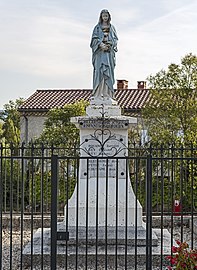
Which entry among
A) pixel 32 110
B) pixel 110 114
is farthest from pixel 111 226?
pixel 32 110

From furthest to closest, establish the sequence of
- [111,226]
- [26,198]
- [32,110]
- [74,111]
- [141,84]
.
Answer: [141,84], [32,110], [74,111], [26,198], [111,226]

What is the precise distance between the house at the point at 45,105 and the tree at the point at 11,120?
6.50m

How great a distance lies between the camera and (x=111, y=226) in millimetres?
9945

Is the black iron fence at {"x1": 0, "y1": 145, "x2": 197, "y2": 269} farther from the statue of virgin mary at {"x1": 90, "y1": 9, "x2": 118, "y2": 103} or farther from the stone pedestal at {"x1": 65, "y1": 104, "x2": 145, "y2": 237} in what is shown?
the statue of virgin mary at {"x1": 90, "y1": 9, "x2": 118, "y2": 103}

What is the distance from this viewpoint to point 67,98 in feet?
116

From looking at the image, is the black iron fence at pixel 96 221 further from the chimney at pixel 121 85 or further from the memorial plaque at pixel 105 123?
the chimney at pixel 121 85

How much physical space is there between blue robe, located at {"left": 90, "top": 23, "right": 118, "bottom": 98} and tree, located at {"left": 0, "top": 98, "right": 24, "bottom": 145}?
97.4ft

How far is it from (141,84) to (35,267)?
31.2 meters

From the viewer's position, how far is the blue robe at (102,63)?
35.2 feet

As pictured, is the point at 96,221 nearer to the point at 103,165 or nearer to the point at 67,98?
the point at 103,165

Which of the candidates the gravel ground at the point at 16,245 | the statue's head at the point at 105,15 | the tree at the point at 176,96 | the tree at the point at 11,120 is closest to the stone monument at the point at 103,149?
the statue's head at the point at 105,15

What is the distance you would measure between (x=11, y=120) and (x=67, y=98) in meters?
11.9

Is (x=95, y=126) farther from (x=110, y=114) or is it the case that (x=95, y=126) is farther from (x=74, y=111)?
(x=74, y=111)

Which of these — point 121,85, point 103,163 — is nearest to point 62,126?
point 103,163
